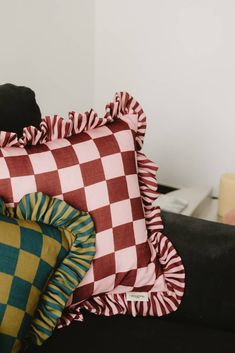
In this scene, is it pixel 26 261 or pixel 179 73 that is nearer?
pixel 26 261

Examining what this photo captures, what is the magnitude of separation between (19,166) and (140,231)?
0.95 feet

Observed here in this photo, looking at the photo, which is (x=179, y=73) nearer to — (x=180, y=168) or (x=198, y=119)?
(x=198, y=119)

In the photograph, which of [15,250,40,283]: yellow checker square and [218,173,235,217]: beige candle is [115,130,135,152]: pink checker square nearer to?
[15,250,40,283]: yellow checker square

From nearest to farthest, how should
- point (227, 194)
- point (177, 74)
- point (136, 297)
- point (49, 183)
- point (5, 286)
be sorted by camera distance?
1. point (5, 286)
2. point (49, 183)
3. point (136, 297)
4. point (227, 194)
5. point (177, 74)

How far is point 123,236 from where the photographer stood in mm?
862

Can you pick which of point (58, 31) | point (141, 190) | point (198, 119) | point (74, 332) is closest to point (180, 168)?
point (198, 119)

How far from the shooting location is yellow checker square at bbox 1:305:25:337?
27.3 inches

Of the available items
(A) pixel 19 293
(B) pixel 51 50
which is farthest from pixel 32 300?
(B) pixel 51 50

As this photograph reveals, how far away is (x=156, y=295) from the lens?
92cm

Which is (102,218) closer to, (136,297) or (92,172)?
(92,172)

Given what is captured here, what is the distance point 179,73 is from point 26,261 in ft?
3.97

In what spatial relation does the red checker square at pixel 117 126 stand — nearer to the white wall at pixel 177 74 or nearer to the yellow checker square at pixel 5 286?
the yellow checker square at pixel 5 286

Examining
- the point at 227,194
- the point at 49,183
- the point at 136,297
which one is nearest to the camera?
the point at 49,183

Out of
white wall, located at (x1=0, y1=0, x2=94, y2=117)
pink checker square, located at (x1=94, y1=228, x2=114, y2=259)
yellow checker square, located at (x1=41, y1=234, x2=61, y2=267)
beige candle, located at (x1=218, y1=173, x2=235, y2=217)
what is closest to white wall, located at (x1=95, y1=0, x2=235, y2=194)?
white wall, located at (x1=0, y1=0, x2=94, y2=117)
